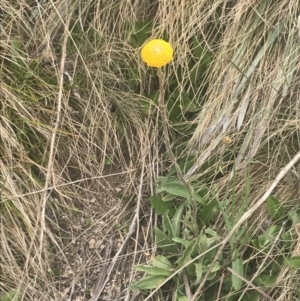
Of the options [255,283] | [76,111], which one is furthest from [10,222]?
[255,283]

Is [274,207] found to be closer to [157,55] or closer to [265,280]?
[265,280]

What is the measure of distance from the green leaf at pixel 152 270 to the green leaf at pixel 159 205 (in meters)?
0.14

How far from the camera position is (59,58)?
1465 millimetres

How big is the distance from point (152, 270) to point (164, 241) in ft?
0.27

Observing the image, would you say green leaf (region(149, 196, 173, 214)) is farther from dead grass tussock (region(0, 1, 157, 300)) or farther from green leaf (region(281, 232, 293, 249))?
green leaf (region(281, 232, 293, 249))

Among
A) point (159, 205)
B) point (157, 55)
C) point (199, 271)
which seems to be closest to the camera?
point (157, 55)

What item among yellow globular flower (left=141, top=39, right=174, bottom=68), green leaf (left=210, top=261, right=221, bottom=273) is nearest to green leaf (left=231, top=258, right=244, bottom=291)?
green leaf (left=210, top=261, right=221, bottom=273)

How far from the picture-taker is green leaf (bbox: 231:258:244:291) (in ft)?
4.11

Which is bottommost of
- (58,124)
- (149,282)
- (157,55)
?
(149,282)

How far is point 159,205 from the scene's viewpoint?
1369 millimetres

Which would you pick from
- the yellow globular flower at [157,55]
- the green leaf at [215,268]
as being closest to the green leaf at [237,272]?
the green leaf at [215,268]

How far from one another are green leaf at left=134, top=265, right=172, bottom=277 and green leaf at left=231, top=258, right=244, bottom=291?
144 mm

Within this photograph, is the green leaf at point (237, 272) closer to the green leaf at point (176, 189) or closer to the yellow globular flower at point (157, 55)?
the green leaf at point (176, 189)

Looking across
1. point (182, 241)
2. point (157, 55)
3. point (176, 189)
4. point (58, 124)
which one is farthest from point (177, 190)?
point (157, 55)
